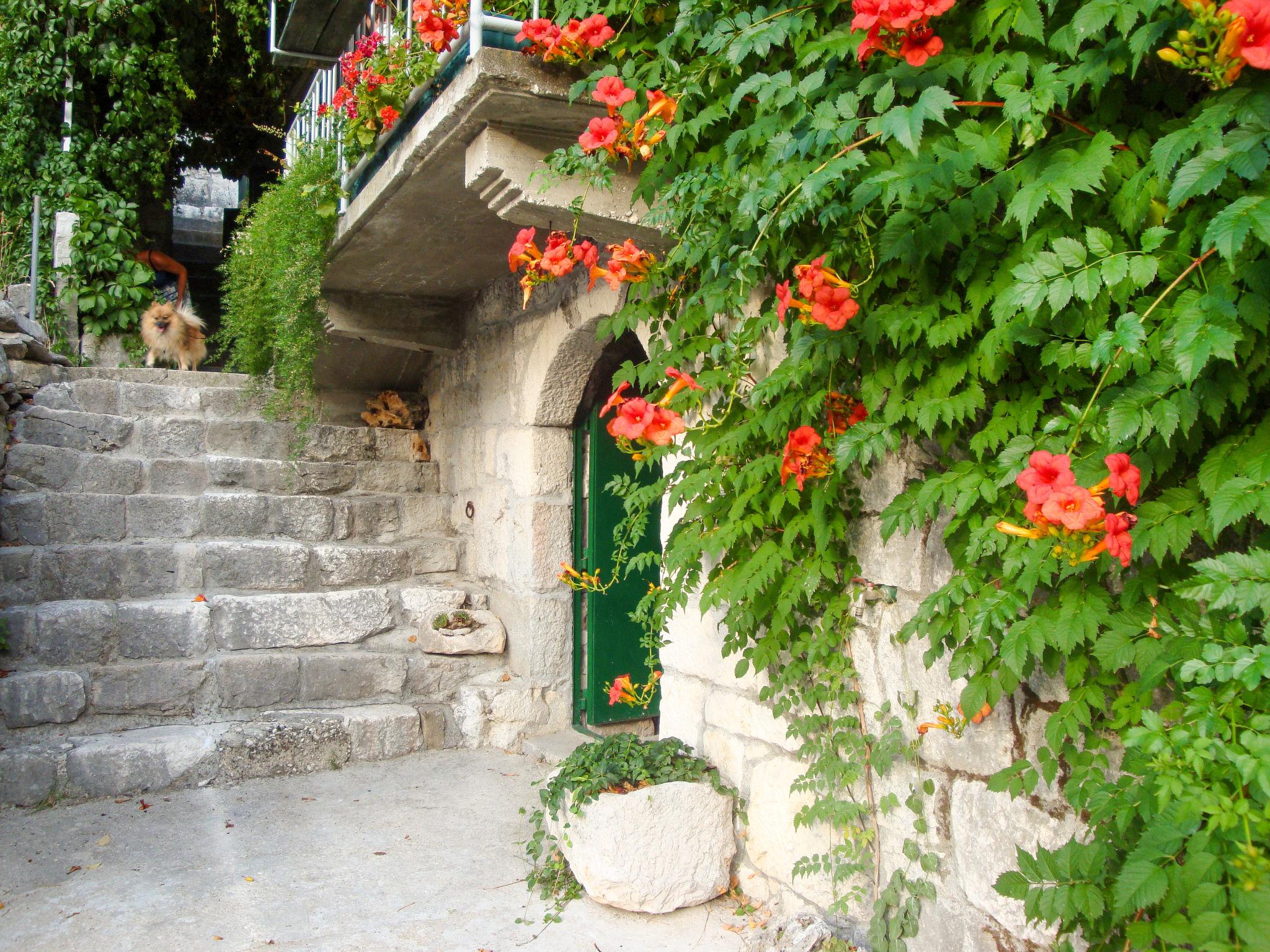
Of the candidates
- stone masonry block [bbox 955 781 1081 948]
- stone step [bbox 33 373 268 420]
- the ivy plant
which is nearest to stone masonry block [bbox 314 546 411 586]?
stone step [bbox 33 373 268 420]

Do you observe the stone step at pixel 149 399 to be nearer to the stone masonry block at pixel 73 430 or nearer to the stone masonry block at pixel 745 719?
the stone masonry block at pixel 73 430

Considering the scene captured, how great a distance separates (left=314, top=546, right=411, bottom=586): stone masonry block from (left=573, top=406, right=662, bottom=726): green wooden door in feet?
3.30

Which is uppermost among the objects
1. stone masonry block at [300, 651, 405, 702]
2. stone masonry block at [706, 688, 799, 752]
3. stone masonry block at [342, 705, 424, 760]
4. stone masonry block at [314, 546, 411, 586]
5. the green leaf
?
the green leaf

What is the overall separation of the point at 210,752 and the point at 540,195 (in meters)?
2.64

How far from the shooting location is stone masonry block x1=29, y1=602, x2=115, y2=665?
3.80m

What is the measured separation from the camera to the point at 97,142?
7129 mm

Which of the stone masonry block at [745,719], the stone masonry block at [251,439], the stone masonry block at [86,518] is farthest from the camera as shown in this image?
the stone masonry block at [251,439]

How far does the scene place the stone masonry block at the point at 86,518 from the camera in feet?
14.0

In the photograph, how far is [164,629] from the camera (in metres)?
4.02

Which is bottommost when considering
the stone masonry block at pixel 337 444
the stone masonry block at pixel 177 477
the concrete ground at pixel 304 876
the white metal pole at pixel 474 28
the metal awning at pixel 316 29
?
the concrete ground at pixel 304 876

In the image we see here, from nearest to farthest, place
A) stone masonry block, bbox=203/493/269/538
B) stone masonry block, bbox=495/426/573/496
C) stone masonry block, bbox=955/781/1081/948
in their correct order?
stone masonry block, bbox=955/781/1081/948 < stone masonry block, bbox=495/426/573/496 < stone masonry block, bbox=203/493/269/538

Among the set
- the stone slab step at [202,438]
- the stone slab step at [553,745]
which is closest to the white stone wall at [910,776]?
the stone slab step at [553,745]

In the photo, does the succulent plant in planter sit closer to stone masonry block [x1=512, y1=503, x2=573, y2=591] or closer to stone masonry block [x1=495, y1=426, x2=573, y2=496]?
stone masonry block [x1=512, y1=503, x2=573, y2=591]

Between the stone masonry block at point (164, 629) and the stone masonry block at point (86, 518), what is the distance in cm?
47
